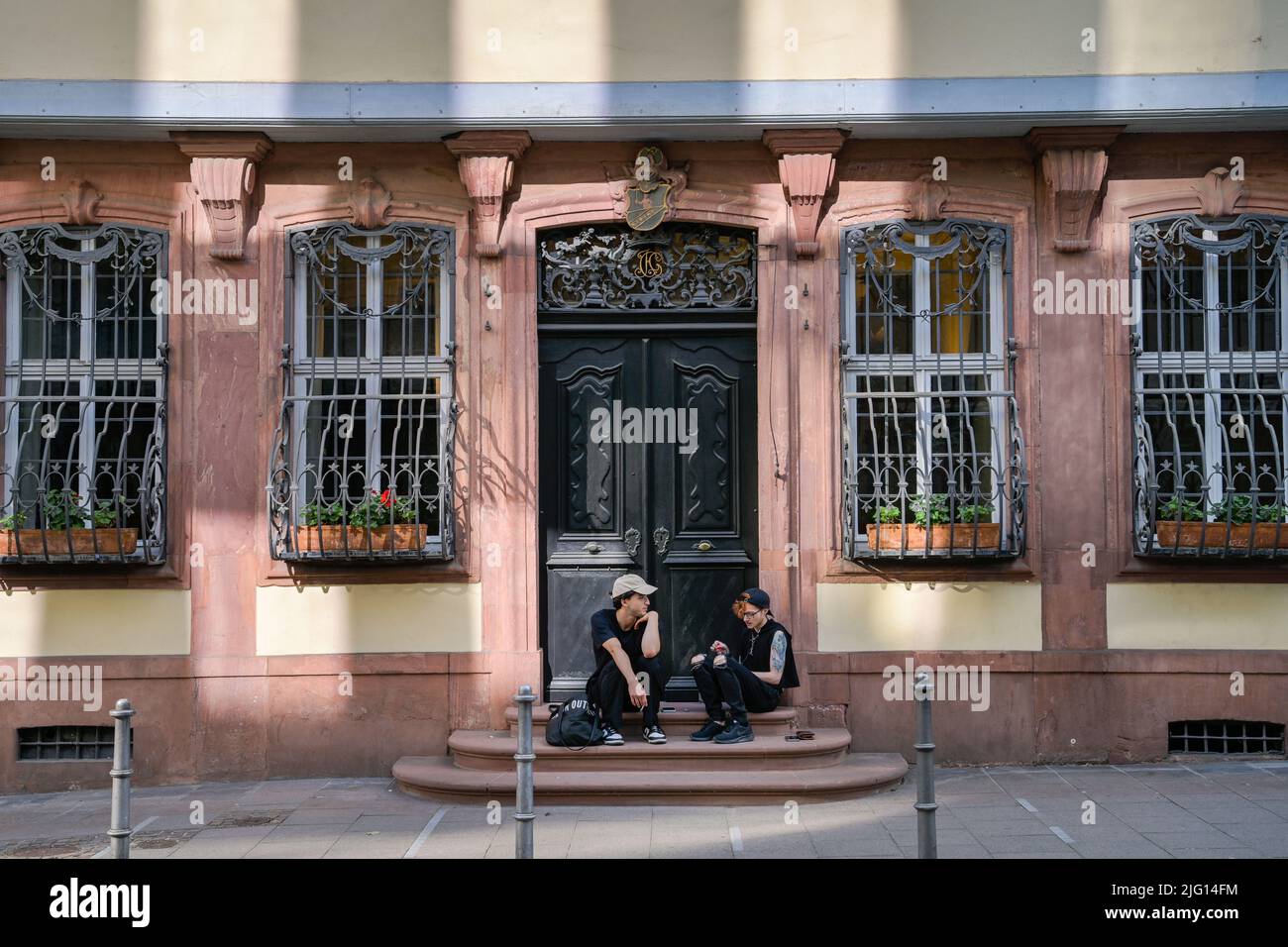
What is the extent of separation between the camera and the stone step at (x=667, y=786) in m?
9.54

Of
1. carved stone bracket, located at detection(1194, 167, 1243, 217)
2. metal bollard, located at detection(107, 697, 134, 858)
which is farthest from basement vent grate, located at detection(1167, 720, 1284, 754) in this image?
metal bollard, located at detection(107, 697, 134, 858)

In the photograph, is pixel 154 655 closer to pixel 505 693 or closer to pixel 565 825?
pixel 505 693

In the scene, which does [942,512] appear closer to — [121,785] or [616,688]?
[616,688]

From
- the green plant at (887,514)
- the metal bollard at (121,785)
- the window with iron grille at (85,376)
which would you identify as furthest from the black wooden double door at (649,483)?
the metal bollard at (121,785)

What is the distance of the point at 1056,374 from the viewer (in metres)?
10.8

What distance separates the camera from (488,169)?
1065cm

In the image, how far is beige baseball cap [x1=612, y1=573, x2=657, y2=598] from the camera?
10000 mm

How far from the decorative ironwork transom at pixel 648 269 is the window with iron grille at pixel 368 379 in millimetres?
832

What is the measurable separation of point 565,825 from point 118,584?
3.98m

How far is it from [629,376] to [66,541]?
4202mm

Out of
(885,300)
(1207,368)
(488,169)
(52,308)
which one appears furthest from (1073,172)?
(52,308)

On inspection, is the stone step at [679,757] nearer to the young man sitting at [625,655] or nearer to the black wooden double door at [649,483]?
the young man sitting at [625,655]

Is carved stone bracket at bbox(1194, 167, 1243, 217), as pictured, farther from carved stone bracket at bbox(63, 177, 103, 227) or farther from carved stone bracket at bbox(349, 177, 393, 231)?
carved stone bracket at bbox(63, 177, 103, 227)
